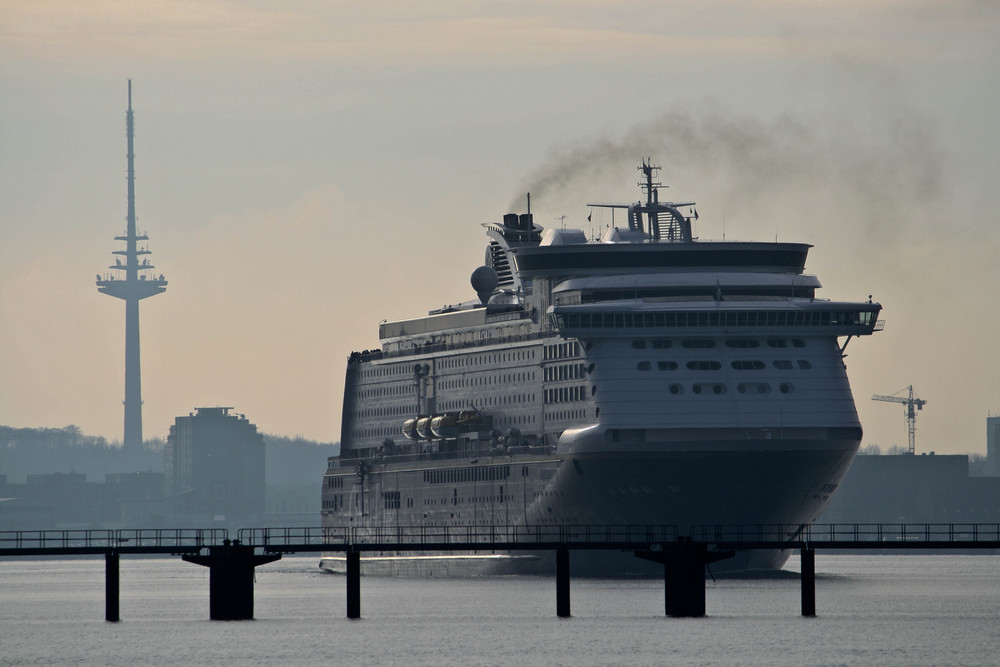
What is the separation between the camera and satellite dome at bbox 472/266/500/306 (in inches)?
5300

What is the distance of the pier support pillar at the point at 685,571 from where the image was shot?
8656 centimetres

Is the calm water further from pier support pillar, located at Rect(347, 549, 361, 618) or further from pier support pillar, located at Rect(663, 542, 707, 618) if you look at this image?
pier support pillar, located at Rect(663, 542, 707, 618)

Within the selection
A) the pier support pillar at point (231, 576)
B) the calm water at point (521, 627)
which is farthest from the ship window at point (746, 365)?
the pier support pillar at point (231, 576)

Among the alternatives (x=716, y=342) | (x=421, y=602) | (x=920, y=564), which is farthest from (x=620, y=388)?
(x=920, y=564)

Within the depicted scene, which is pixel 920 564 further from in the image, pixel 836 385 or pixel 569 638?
pixel 569 638

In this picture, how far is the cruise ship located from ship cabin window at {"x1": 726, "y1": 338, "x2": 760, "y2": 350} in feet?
0.21

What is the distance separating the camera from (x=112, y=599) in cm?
9281

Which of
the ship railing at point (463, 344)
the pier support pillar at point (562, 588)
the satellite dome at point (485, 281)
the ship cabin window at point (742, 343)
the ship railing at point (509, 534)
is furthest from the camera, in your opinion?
the satellite dome at point (485, 281)

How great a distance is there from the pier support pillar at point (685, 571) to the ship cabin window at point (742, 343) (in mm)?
23086

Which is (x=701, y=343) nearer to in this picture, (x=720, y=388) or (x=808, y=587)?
(x=720, y=388)

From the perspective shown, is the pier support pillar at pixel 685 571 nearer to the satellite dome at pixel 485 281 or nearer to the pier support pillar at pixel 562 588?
the pier support pillar at pixel 562 588

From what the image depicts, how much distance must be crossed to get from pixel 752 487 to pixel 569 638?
2746 cm

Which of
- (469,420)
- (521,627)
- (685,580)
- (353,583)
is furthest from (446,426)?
(685,580)

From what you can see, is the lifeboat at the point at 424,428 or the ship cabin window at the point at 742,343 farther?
the lifeboat at the point at 424,428
